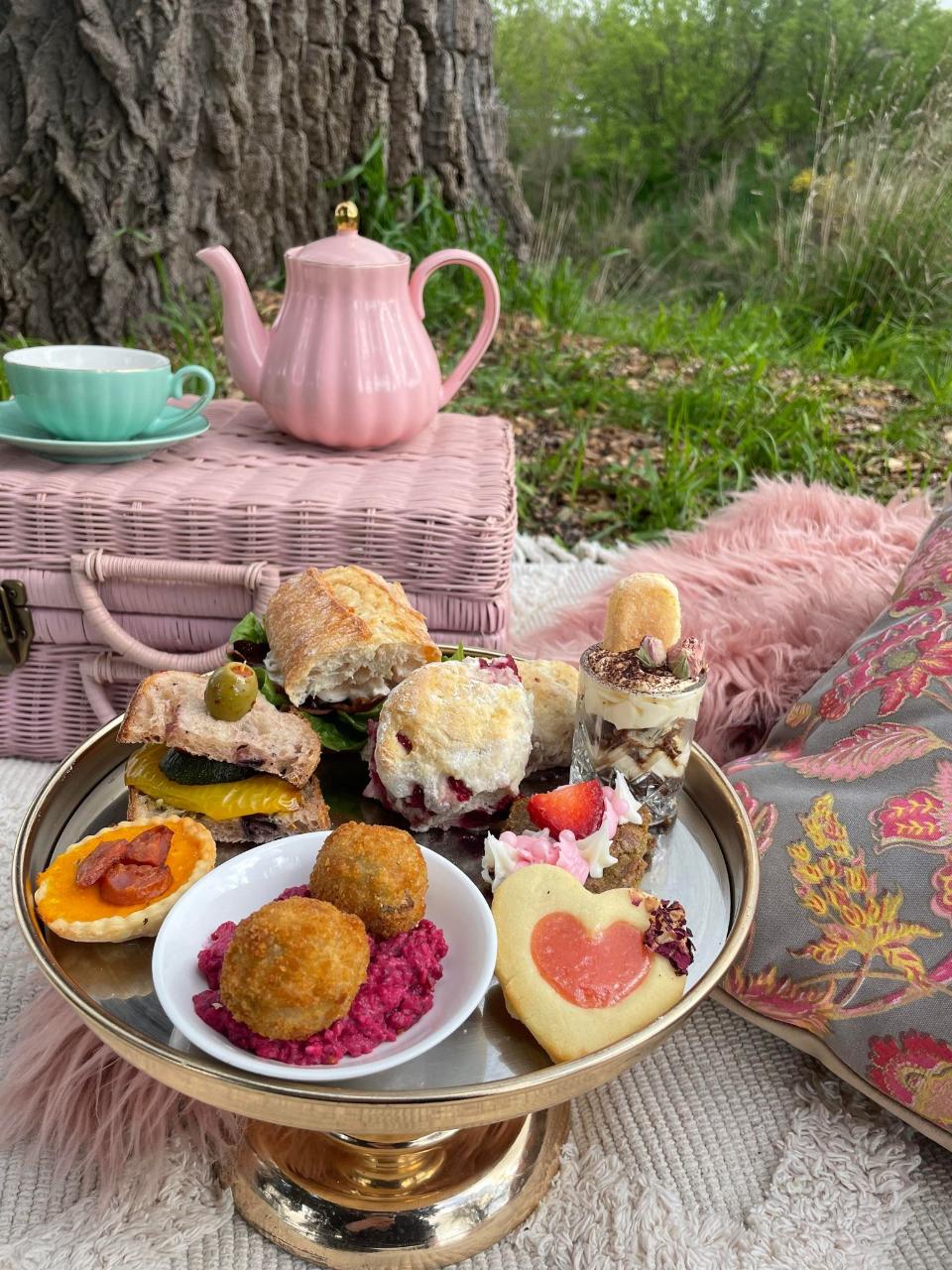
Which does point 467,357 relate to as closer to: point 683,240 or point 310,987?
point 310,987

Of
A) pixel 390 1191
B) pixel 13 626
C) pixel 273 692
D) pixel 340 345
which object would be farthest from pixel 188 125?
pixel 390 1191

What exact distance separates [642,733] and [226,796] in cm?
38

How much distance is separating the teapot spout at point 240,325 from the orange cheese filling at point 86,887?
0.89 m

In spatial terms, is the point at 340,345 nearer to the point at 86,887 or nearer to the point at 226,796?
the point at 226,796

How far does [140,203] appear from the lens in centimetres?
252

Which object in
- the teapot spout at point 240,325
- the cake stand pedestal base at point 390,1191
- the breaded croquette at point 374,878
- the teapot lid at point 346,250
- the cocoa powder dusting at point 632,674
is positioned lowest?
the cake stand pedestal base at point 390,1191

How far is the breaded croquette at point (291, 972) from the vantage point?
68 centimetres

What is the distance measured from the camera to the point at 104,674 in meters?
1.45

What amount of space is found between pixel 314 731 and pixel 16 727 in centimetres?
76

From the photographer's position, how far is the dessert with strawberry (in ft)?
2.88

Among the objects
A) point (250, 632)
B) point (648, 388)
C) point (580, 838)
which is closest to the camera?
point (580, 838)

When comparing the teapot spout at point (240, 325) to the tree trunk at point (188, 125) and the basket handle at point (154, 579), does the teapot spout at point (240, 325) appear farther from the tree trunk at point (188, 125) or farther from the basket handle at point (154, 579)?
the tree trunk at point (188, 125)

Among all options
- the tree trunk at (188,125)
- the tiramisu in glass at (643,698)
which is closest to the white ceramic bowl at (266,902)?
the tiramisu in glass at (643,698)

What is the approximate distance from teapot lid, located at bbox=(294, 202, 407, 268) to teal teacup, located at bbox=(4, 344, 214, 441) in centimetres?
25
